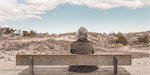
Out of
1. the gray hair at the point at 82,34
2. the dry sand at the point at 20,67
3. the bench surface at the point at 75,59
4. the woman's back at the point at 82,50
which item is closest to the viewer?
the bench surface at the point at 75,59

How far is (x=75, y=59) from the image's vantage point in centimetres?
263

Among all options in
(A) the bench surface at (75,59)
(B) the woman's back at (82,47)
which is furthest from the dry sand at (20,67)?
A: (B) the woman's back at (82,47)

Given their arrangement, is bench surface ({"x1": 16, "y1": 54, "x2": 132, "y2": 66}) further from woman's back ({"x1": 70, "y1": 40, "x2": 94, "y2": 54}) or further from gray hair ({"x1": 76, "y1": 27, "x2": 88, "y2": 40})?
gray hair ({"x1": 76, "y1": 27, "x2": 88, "y2": 40})

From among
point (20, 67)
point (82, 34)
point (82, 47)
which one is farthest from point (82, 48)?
point (20, 67)

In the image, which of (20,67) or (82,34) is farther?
(20,67)

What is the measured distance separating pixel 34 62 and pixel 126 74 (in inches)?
91.2

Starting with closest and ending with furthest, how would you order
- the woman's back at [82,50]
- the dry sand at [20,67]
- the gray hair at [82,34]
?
1. the woman's back at [82,50]
2. the gray hair at [82,34]
3. the dry sand at [20,67]

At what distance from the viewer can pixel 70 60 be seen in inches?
104

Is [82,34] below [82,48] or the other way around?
the other way around

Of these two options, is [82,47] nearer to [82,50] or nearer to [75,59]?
[82,50]

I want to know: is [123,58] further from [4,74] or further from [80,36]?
[4,74]

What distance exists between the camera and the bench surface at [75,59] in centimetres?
262

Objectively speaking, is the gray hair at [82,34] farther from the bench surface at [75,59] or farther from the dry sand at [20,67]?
the dry sand at [20,67]

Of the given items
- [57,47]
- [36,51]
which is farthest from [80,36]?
[57,47]
